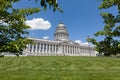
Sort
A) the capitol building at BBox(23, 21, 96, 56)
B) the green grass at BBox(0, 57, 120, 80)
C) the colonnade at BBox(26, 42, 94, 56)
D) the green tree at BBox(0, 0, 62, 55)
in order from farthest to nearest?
1. the colonnade at BBox(26, 42, 94, 56)
2. the capitol building at BBox(23, 21, 96, 56)
3. the green grass at BBox(0, 57, 120, 80)
4. the green tree at BBox(0, 0, 62, 55)

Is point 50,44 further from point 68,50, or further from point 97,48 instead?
point 97,48

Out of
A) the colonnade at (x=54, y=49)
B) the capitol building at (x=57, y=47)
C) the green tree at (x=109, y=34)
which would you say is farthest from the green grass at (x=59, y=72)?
the colonnade at (x=54, y=49)

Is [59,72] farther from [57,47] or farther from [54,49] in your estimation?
[57,47]

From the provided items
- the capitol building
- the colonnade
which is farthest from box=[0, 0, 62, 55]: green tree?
the colonnade

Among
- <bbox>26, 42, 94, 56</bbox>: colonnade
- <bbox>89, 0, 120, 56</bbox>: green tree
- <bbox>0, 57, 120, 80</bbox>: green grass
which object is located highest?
<bbox>26, 42, 94, 56</bbox>: colonnade

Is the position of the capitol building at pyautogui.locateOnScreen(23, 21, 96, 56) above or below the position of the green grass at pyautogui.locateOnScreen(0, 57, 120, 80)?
above

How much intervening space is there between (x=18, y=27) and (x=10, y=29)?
1.49ft

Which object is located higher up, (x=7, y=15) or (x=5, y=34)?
(x=7, y=15)

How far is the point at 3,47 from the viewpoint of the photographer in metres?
10.7

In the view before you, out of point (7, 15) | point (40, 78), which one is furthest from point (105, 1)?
point (40, 78)

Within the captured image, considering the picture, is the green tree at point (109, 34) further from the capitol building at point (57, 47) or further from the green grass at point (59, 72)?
the capitol building at point (57, 47)

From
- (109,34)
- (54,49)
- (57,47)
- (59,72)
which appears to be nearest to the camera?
(109,34)

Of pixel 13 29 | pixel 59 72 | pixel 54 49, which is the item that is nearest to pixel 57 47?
pixel 54 49

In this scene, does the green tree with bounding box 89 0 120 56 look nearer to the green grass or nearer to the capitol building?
the green grass
